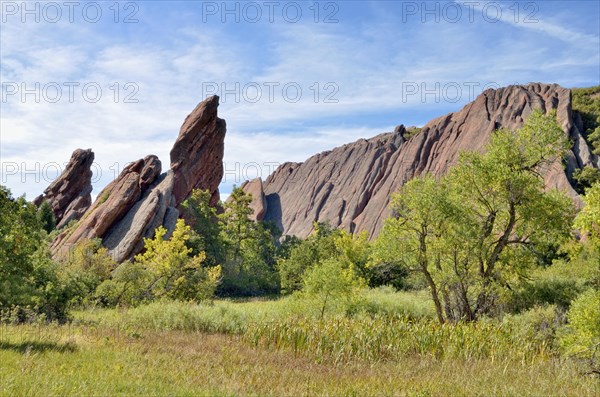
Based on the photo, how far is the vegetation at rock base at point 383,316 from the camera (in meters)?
10.3

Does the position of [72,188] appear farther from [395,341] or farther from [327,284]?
[395,341]

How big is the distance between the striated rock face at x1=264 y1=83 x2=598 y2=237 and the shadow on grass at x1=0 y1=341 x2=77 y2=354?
57.9 m

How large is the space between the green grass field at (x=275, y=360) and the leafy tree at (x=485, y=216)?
3.43 m

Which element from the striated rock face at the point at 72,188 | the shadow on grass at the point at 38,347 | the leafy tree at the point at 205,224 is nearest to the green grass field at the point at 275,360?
the shadow on grass at the point at 38,347

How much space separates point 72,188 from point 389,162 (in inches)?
2413

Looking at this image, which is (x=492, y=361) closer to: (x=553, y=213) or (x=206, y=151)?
(x=553, y=213)

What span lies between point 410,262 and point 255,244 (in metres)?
39.3

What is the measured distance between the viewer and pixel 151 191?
166 ft

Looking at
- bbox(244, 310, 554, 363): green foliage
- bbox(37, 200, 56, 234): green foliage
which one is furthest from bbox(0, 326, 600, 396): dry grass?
bbox(37, 200, 56, 234): green foliage

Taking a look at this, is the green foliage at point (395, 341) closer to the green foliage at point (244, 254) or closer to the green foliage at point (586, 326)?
the green foliage at point (586, 326)

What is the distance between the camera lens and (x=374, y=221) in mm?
86375

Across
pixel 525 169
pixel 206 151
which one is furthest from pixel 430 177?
pixel 206 151

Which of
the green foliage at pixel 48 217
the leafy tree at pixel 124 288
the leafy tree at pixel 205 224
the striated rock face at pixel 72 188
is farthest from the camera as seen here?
→ the striated rock face at pixel 72 188

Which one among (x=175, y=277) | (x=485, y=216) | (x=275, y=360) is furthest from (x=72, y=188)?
(x=275, y=360)
